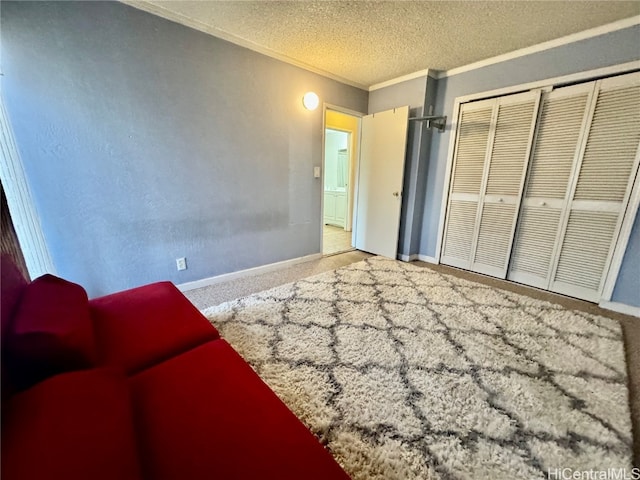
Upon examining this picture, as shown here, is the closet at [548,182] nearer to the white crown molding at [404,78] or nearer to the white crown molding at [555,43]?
the white crown molding at [555,43]

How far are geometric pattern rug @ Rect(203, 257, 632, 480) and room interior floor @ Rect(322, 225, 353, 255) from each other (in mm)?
1597

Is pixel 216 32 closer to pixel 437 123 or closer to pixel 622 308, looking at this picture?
pixel 437 123

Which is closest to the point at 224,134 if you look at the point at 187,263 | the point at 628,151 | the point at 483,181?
the point at 187,263

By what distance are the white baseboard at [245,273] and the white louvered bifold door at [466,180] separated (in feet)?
5.80

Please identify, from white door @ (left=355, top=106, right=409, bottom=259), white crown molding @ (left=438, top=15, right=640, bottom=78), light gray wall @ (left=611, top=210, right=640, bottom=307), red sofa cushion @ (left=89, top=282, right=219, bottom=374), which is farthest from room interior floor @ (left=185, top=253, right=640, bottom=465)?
white crown molding @ (left=438, top=15, right=640, bottom=78)

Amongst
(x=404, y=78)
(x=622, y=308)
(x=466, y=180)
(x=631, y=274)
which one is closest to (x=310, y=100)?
(x=404, y=78)

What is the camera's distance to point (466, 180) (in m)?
3.02

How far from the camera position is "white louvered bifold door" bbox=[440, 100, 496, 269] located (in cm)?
284

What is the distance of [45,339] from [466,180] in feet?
11.7

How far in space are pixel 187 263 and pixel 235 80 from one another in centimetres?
184

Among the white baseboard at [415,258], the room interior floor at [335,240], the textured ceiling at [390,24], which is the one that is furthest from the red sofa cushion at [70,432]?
the white baseboard at [415,258]

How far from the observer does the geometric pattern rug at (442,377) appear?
1.04 m

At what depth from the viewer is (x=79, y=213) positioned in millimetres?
1886

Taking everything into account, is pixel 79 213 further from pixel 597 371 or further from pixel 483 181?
pixel 483 181
